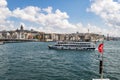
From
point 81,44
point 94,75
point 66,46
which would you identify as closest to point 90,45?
point 81,44

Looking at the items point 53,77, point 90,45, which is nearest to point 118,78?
point 53,77

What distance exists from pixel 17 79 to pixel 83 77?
1601cm

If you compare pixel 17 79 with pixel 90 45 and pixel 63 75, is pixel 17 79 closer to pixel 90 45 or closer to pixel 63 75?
pixel 63 75

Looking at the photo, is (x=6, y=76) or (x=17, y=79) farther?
(x=6, y=76)

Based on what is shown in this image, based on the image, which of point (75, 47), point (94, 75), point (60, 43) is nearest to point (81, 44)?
point (75, 47)

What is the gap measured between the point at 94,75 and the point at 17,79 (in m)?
19.6

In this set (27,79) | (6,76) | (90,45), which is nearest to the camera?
(27,79)

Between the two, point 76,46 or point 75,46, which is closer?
point 76,46

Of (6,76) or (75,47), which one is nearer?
(6,76)

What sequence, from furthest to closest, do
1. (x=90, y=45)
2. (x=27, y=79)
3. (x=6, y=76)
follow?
1. (x=90, y=45)
2. (x=6, y=76)
3. (x=27, y=79)

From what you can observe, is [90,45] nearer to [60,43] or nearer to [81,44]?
[81,44]

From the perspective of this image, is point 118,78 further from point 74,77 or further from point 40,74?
point 40,74

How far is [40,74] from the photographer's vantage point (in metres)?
59.3

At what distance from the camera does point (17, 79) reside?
5300cm
